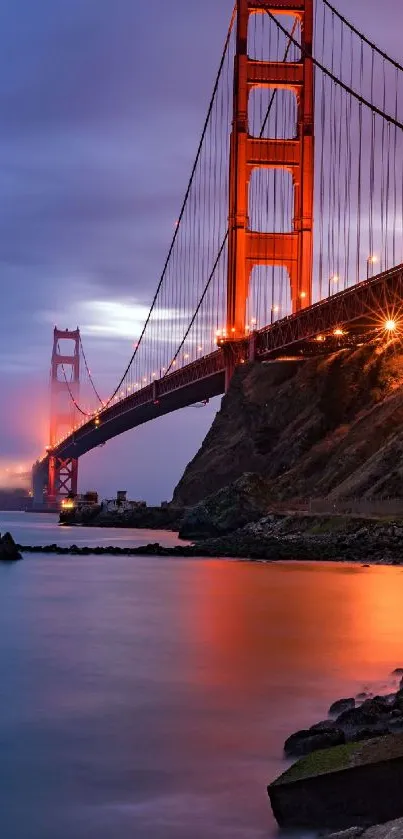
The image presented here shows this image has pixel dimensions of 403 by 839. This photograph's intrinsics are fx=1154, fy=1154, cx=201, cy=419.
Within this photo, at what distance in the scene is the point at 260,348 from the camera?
203ft

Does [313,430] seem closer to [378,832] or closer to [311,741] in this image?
[311,741]

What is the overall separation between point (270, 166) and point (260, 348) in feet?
37.0

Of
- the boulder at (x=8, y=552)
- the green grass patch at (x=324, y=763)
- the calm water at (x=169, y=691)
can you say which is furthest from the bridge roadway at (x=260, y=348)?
the green grass patch at (x=324, y=763)

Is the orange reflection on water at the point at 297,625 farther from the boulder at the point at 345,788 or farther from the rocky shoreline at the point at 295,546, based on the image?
the boulder at the point at 345,788

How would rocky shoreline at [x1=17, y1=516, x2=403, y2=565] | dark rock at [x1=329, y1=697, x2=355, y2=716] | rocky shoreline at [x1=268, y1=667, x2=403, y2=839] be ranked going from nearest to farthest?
rocky shoreline at [x1=268, y1=667, x2=403, y2=839]
dark rock at [x1=329, y1=697, x2=355, y2=716]
rocky shoreline at [x1=17, y1=516, x2=403, y2=565]

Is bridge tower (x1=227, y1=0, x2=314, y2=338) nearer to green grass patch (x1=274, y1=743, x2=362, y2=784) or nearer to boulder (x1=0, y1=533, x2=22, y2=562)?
boulder (x1=0, y1=533, x2=22, y2=562)

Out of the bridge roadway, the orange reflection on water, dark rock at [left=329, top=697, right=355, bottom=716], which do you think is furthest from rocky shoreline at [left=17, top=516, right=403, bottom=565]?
dark rock at [left=329, top=697, right=355, bottom=716]

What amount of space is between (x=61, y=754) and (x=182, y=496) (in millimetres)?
56445

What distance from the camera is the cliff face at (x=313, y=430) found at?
42.5 metres

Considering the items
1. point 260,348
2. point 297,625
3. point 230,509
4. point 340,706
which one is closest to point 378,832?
point 340,706

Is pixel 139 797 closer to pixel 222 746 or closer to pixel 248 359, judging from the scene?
pixel 222 746

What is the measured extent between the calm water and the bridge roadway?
78.2 ft

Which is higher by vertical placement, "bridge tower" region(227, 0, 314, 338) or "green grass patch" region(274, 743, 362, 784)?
"bridge tower" region(227, 0, 314, 338)

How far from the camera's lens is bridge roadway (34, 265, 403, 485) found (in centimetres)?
4725
